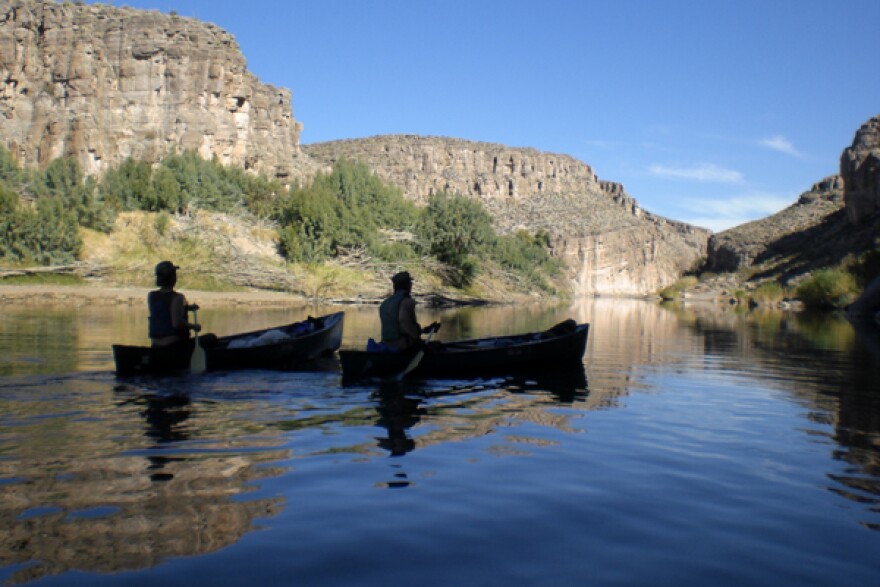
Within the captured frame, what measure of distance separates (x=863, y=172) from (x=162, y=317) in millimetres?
76069

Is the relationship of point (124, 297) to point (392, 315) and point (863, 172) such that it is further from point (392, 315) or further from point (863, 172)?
point (863, 172)

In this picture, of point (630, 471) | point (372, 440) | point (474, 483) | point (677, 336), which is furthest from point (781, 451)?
point (677, 336)

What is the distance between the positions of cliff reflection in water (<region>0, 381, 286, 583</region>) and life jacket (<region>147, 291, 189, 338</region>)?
304 cm

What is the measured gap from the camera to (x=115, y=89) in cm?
8744

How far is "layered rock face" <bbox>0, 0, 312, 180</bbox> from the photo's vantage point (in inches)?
3214

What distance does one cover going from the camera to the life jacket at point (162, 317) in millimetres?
→ 12914

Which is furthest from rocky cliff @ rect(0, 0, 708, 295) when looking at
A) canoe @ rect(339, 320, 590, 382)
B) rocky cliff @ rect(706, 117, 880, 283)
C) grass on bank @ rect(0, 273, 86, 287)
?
canoe @ rect(339, 320, 590, 382)

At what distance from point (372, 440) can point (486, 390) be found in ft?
14.7

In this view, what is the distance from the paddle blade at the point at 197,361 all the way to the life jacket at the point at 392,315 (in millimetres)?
3025

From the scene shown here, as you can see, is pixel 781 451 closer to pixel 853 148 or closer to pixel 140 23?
pixel 853 148

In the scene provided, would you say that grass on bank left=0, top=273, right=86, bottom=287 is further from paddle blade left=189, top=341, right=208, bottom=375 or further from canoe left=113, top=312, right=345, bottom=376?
paddle blade left=189, top=341, right=208, bottom=375

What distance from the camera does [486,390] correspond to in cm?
1296

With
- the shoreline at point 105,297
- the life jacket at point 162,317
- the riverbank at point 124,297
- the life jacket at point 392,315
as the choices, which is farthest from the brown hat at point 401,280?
the riverbank at point 124,297

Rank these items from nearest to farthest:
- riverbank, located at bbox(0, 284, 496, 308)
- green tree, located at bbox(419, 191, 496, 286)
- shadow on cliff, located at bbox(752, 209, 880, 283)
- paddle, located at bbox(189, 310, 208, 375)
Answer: paddle, located at bbox(189, 310, 208, 375) < riverbank, located at bbox(0, 284, 496, 308) < green tree, located at bbox(419, 191, 496, 286) < shadow on cliff, located at bbox(752, 209, 880, 283)
